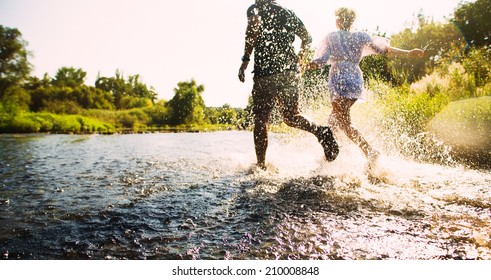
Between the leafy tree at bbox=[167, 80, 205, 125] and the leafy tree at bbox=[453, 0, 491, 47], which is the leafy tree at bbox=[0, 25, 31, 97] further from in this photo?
the leafy tree at bbox=[167, 80, 205, 125]

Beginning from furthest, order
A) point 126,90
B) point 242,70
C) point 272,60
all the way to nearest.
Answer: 1. point 126,90
2. point 242,70
3. point 272,60

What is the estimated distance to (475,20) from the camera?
11914 mm

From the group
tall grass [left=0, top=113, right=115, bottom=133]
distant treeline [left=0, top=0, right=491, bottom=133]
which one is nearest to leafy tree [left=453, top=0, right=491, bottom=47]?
distant treeline [left=0, top=0, right=491, bottom=133]

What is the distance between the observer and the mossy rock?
3582 millimetres

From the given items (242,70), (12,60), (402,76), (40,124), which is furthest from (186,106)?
(242,70)

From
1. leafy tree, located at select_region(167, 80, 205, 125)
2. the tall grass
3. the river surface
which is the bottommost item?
the river surface

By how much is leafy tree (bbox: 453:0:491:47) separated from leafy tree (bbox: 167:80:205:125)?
117ft

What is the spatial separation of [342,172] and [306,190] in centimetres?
75

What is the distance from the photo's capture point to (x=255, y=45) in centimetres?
310

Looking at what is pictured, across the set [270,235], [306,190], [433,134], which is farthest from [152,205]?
[433,134]

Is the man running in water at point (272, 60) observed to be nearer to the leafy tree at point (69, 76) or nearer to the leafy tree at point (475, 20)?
the leafy tree at point (475, 20)

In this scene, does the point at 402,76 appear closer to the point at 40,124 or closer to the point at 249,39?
the point at 249,39

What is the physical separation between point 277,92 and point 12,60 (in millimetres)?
5944

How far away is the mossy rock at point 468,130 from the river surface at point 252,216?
1.05m
